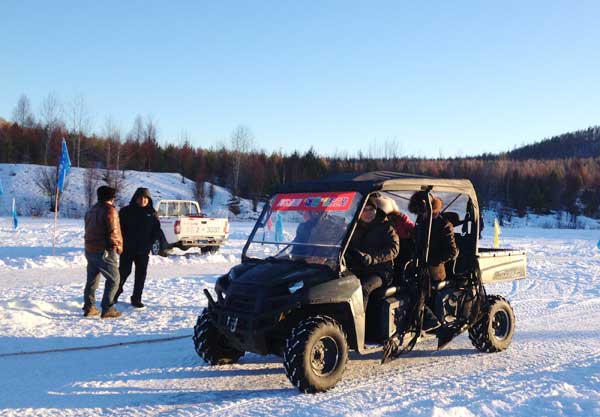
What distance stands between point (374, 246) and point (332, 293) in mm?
819

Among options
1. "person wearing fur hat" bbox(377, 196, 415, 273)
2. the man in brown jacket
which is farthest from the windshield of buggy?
the man in brown jacket

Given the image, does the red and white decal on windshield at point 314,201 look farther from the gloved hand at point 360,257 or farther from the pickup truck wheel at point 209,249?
the pickup truck wheel at point 209,249

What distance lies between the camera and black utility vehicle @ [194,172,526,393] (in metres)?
4.95

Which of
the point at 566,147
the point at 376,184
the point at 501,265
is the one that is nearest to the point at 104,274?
the point at 376,184

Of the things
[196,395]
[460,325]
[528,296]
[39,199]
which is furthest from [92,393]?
[39,199]

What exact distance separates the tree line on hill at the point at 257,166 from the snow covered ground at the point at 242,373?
140 ft

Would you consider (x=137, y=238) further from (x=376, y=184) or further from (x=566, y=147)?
(x=566, y=147)

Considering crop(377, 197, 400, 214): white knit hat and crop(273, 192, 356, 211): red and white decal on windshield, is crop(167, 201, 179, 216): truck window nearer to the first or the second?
crop(273, 192, 356, 211): red and white decal on windshield

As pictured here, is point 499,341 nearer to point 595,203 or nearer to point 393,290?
point 393,290

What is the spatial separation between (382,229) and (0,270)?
10.8 meters

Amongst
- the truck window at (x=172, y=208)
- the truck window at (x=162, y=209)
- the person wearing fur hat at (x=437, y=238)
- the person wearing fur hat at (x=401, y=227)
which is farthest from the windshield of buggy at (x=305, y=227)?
the truck window at (x=172, y=208)

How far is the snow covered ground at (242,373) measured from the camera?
4582 mm

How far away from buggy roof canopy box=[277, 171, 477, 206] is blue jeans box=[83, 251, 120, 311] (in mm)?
3115

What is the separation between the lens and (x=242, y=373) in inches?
220
